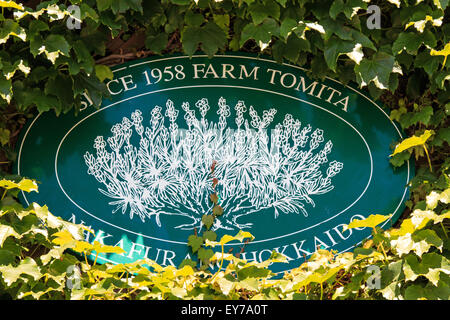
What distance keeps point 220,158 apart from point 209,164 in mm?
62

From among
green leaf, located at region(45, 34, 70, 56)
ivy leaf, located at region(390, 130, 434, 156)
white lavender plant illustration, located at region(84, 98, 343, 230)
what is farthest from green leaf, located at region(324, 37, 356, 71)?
green leaf, located at region(45, 34, 70, 56)

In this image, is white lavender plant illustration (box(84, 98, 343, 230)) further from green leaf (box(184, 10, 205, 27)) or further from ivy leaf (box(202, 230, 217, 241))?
green leaf (box(184, 10, 205, 27))

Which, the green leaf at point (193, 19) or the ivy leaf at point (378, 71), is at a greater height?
the green leaf at point (193, 19)

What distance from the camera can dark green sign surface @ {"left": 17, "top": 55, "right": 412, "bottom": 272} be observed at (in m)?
3.40

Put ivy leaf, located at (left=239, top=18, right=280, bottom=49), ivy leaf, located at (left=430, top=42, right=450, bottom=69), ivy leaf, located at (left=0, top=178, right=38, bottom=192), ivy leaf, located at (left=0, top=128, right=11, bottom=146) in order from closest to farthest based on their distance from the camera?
ivy leaf, located at (left=0, top=178, right=38, bottom=192) → ivy leaf, located at (left=430, top=42, right=450, bottom=69) → ivy leaf, located at (left=239, top=18, right=280, bottom=49) → ivy leaf, located at (left=0, top=128, right=11, bottom=146)

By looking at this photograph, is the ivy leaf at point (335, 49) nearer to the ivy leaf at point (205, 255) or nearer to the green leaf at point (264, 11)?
the green leaf at point (264, 11)

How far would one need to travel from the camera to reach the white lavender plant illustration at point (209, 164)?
3445 mm

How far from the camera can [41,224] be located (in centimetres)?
324

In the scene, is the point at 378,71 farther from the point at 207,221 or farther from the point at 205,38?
the point at 207,221

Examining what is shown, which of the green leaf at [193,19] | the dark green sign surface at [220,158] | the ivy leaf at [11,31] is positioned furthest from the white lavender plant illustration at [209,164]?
the ivy leaf at [11,31]

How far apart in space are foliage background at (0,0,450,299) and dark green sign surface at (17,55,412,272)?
0.10 metres

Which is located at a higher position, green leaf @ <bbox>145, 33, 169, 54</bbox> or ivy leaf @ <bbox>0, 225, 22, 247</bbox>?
green leaf @ <bbox>145, 33, 169, 54</bbox>

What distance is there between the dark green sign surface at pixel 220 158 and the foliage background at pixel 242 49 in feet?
0.33

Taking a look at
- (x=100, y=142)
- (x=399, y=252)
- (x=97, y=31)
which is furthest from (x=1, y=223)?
(x=399, y=252)
